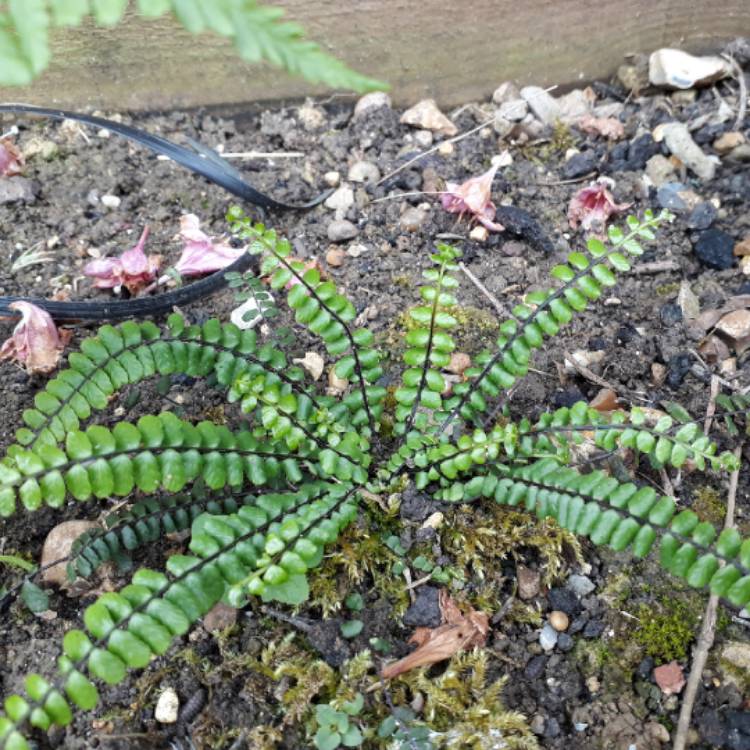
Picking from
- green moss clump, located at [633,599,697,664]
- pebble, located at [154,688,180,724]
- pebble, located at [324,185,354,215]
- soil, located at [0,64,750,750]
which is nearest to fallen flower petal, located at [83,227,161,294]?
soil, located at [0,64,750,750]

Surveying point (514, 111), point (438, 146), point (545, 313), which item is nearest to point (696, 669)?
point (545, 313)

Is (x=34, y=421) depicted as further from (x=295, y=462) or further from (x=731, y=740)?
(x=731, y=740)

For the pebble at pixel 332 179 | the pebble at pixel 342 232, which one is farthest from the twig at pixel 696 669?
the pebble at pixel 332 179

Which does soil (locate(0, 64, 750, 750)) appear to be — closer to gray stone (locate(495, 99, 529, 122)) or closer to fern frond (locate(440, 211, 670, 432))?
gray stone (locate(495, 99, 529, 122))

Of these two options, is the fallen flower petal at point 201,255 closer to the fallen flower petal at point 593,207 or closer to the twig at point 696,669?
the fallen flower petal at point 593,207

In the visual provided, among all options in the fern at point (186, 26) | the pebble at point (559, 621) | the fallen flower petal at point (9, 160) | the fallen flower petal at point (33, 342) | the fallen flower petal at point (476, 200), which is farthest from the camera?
the fallen flower petal at point (9, 160)

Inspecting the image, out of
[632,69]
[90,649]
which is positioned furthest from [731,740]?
[632,69]

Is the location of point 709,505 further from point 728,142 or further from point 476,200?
point 728,142
